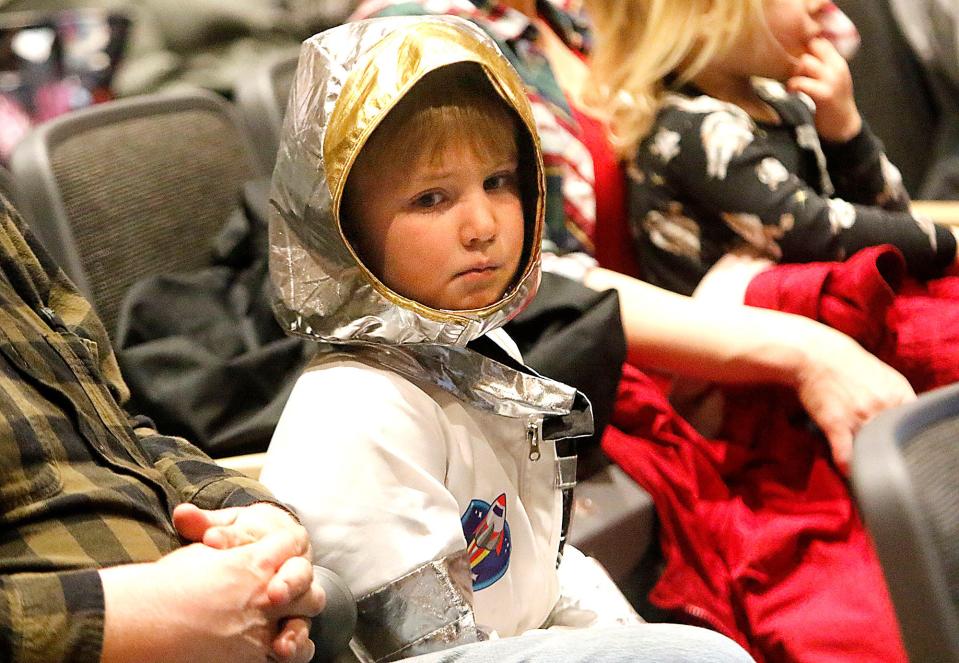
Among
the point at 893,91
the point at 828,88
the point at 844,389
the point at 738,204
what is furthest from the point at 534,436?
the point at 893,91

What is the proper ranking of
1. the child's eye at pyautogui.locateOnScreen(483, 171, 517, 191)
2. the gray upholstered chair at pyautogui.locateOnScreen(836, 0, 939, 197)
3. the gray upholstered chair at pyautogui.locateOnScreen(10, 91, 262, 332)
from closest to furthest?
1. the child's eye at pyautogui.locateOnScreen(483, 171, 517, 191)
2. the gray upholstered chair at pyautogui.locateOnScreen(10, 91, 262, 332)
3. the gray upholstered chair at pyautogui.locateOnScreen(836, 0, 939, 197)

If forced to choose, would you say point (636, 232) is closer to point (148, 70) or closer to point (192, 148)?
point (192, 148)

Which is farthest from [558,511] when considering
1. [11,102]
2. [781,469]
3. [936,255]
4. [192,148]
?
[11,102]

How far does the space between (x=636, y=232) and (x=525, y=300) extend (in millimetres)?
502

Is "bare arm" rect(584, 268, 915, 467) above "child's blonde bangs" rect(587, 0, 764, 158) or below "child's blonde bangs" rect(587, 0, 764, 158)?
below

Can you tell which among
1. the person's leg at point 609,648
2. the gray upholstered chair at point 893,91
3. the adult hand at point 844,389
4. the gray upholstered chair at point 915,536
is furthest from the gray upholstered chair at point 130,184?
the gray upholstered chair at point 893,91

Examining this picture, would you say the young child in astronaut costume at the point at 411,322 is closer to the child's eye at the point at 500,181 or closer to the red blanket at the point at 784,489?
the child's eye at the point at 500,181

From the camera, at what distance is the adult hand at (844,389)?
108 cm

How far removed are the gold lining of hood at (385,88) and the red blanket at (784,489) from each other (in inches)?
16.3

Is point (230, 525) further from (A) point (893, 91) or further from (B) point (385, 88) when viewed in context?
(A) point (893, 91)

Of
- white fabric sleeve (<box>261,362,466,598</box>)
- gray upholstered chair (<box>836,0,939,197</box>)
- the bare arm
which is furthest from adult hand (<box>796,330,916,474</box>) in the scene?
gray upholstered chair (<box>836,0,939,197</box>)

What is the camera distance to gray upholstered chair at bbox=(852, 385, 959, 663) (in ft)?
1.76

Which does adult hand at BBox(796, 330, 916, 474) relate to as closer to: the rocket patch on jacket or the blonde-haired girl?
→ the blonde-haired girl

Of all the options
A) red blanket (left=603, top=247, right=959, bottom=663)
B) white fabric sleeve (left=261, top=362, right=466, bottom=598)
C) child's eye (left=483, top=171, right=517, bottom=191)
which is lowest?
red blanket (left=603, top=247, right=959, bottom=663)
